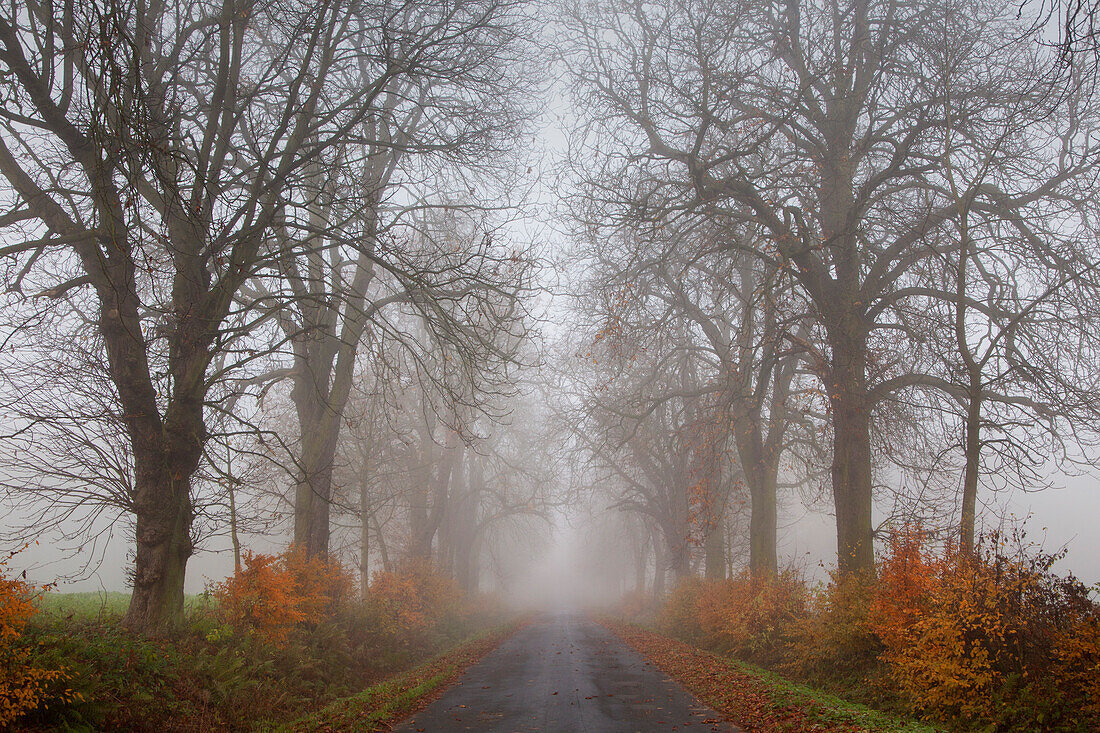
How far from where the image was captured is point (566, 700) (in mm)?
8953

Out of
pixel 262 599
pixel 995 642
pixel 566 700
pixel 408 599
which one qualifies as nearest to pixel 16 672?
pixel 262 599

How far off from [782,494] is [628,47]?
72.7 feet

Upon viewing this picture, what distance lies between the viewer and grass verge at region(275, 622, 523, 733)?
24.0ft

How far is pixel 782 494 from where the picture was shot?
2883 cm

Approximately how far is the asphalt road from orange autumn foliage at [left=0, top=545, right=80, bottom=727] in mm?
3563

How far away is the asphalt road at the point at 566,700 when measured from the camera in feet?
24.2

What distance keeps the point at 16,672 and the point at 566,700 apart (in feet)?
21.2

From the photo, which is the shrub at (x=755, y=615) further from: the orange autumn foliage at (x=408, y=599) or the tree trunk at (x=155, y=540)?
the tree trunk at (x=155, y=540)

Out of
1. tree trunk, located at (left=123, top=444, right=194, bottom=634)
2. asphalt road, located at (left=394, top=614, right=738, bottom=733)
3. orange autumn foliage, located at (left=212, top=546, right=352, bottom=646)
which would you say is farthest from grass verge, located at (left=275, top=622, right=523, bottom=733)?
tree trunk, located at (left=123, top=444, right=194, bottom=634)

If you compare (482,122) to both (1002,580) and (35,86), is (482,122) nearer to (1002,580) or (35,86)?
(35,86)

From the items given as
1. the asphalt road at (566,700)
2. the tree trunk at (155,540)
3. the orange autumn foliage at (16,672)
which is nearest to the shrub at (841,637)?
the asphalt road at (566,700)

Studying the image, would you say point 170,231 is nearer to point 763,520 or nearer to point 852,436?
point 852,436

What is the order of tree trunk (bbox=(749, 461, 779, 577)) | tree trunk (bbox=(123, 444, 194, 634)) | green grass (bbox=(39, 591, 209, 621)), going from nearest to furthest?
→ tree trunk (bbox=(123, 444, 194, 634)) → green grass (bbox=(39, 591, 209, 621)) → tree trunk (bbox=(749, 461, 779, 577))

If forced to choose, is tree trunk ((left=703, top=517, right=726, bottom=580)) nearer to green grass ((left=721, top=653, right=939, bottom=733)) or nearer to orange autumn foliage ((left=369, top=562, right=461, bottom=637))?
orange autumn foliage ((left=369, top=562, right=461, bottom=637))
